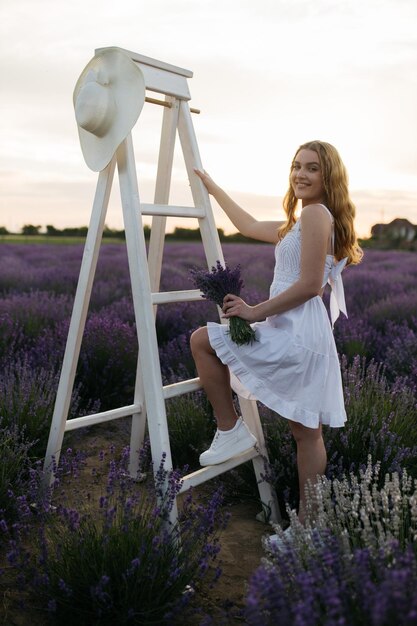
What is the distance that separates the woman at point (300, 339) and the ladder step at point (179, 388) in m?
0.12

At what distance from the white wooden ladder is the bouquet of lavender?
0.17 m

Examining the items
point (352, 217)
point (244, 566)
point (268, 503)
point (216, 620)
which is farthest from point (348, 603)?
point (352, 217)

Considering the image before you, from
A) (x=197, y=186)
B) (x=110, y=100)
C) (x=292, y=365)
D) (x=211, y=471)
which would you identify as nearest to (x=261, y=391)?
(x=292, y=365)

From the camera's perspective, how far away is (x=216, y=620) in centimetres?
218

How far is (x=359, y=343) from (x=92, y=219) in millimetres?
2681

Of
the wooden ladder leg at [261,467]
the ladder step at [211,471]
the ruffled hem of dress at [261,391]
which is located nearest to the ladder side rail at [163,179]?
the ruffled hem of dress at [261,391]

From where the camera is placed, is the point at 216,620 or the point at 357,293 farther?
the point at 357,293

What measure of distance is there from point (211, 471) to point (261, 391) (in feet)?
1.38

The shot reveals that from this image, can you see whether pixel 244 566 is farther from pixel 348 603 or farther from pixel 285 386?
pixel 348 603

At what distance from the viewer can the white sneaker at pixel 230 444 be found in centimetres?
272

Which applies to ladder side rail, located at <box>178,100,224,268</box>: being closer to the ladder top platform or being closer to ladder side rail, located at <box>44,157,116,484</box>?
the ladder top platform

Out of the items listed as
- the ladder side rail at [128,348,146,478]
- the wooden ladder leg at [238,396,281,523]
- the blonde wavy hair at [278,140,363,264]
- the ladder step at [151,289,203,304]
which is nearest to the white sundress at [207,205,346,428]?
the blonde wavy hair at [278,140,363,264]

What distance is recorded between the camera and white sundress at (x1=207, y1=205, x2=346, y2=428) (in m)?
2.55

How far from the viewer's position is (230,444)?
273cm
